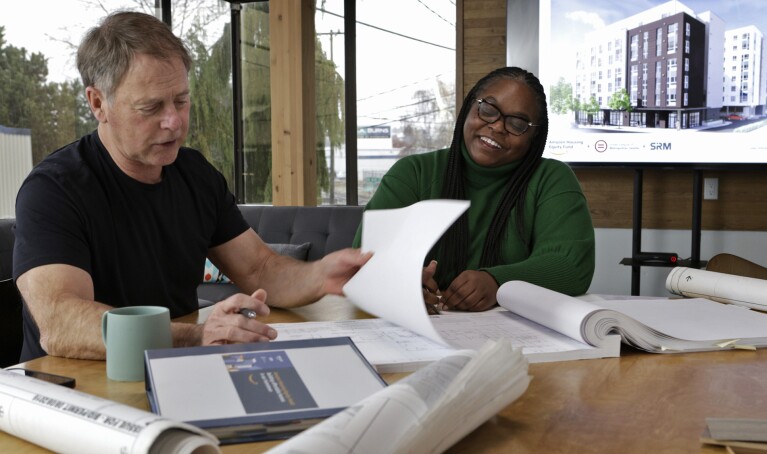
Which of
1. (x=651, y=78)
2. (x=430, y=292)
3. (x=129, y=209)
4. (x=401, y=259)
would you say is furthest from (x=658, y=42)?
(x=401, y=259)

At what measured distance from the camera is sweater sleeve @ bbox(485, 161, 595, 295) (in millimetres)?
Result: 1721

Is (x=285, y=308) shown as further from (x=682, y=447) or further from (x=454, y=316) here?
(x=682, y=447)

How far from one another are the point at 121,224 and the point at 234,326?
0.59m

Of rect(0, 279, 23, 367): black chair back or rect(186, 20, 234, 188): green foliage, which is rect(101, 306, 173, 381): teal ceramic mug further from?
rect(186, 20, 234, 188): green foliage

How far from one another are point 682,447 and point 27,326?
1.22m

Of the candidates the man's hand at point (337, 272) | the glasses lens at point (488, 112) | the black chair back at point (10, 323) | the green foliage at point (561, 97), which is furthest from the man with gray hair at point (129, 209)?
the green foliage at point (561, 97)

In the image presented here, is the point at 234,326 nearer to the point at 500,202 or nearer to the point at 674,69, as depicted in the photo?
the point at 500,202

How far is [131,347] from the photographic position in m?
0.99

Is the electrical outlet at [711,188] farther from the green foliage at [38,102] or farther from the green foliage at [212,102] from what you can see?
the green foliage at [38,102]

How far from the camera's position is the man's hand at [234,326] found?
3.45ft

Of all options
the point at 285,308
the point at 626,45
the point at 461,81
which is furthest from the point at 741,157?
the point at 285,308

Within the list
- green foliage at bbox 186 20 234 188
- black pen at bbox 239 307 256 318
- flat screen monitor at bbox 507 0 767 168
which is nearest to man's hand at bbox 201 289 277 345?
black pen at bbox 239 307 256 318

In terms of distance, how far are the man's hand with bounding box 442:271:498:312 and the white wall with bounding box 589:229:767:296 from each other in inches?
100

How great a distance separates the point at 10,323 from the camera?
163cm
